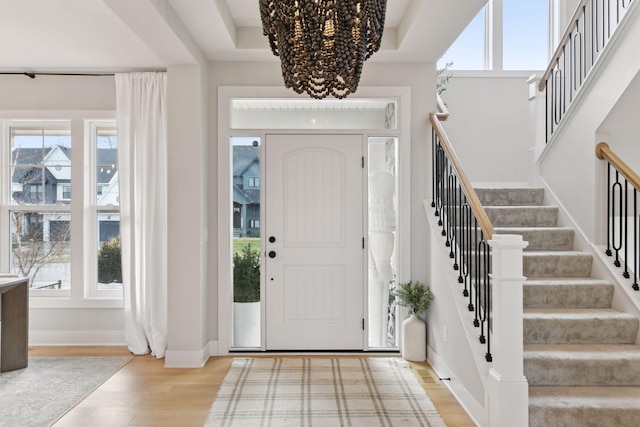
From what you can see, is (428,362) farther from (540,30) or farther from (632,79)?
(540,30)

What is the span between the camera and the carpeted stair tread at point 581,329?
10.3ft

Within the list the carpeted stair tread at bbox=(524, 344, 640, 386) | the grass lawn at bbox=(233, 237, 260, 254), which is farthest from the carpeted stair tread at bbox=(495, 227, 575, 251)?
the grass lawn at bbox=(233, 237, 260, 254)

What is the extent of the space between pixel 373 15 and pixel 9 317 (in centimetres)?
373

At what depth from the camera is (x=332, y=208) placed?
14.1 ft

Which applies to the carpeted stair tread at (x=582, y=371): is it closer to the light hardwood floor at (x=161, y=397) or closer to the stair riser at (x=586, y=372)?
the stair riser at (x=586, y=372)

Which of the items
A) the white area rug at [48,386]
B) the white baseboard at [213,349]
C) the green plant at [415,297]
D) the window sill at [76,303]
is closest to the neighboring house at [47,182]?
the window sill at [76,303]

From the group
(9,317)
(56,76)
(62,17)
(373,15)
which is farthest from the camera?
(56,76)

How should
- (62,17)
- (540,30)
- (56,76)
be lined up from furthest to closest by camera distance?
(540,30) → (56,76) → (62,17)

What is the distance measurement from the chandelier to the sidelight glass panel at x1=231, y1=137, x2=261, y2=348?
241cm

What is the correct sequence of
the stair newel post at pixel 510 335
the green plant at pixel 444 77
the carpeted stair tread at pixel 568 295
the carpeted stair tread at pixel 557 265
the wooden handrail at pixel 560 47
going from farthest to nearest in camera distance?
the green plant at pixel 444 77
the wooden handrail at pixel 560 47
the carpeted stair tread at pixel 557 265
the carpeted stair tread at pixel 568 295
the stair newel post at pixel 510 335

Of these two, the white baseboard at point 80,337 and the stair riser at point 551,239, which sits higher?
A: the stair riser at point 551,239

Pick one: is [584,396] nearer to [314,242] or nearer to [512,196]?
[512,196]

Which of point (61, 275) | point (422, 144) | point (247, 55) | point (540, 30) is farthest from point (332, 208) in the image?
point (540, 30)

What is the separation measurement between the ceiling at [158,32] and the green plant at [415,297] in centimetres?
206
